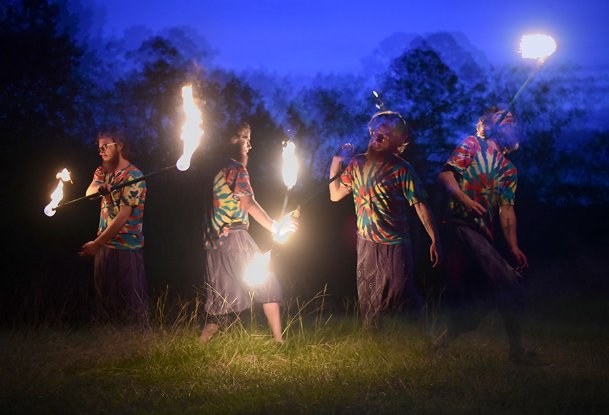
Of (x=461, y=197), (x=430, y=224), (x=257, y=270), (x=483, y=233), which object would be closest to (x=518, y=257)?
(x=483, y=233)

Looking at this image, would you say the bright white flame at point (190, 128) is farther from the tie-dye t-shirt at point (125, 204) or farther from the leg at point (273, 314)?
the leg at point (273, 314)

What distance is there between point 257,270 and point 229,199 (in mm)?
812

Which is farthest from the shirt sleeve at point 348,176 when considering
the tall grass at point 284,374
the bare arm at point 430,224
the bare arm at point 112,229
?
the bare arm at point 112,229

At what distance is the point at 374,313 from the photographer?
25.6 feet

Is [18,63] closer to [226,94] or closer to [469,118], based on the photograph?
[226,94]

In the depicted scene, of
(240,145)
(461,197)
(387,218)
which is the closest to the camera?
(461,197)

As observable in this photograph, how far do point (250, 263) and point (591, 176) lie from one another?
97.3 feet

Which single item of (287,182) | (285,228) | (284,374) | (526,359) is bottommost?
(284,374)

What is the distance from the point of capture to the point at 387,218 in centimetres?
771

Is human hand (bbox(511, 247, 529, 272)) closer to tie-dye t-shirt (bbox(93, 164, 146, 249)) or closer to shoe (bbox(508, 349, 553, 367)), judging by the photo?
shoe (bbox(508, 349, 553, 367))

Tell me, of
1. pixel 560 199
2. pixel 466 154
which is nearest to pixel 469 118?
pixel 560 199

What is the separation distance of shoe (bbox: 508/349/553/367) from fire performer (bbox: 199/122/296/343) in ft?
7.53

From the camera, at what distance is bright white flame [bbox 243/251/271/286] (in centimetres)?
809

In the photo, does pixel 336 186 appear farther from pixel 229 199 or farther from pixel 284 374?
pixel 284 374
